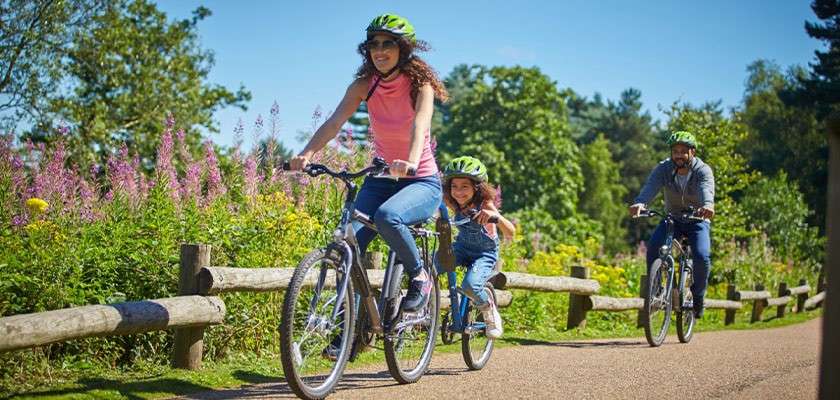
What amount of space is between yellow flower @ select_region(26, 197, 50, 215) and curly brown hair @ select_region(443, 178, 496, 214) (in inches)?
128

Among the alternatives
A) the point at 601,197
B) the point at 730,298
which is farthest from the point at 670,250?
the point at 601,197

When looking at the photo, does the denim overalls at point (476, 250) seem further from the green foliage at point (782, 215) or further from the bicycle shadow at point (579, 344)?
the green foliage at point (782, 215)

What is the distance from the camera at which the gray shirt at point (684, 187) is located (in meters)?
9.95

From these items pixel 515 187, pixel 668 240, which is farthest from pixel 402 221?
pixel 515 187

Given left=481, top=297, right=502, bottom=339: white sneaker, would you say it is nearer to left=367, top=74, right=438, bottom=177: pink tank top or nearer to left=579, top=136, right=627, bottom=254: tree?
left=367, top=74, right=438, bottom=177: pink tank top

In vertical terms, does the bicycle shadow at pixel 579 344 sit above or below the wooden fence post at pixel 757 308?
below

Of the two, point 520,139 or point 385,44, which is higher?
point 520,139

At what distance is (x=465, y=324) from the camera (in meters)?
7.06

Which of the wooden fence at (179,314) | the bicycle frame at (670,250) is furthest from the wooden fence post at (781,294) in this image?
the wooden fence at (179,314)

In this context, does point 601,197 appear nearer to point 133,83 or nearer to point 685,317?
point 133,83

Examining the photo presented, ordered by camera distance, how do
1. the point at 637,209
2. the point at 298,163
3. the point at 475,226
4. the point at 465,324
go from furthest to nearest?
1. the point at 637,209
2. the point at 475,226
3. the point at 465,324
4. the point at 298,163

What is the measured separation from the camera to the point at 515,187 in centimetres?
5041

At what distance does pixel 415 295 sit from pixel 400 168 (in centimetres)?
116

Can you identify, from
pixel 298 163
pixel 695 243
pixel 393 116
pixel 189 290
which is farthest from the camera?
pixel 695 243
